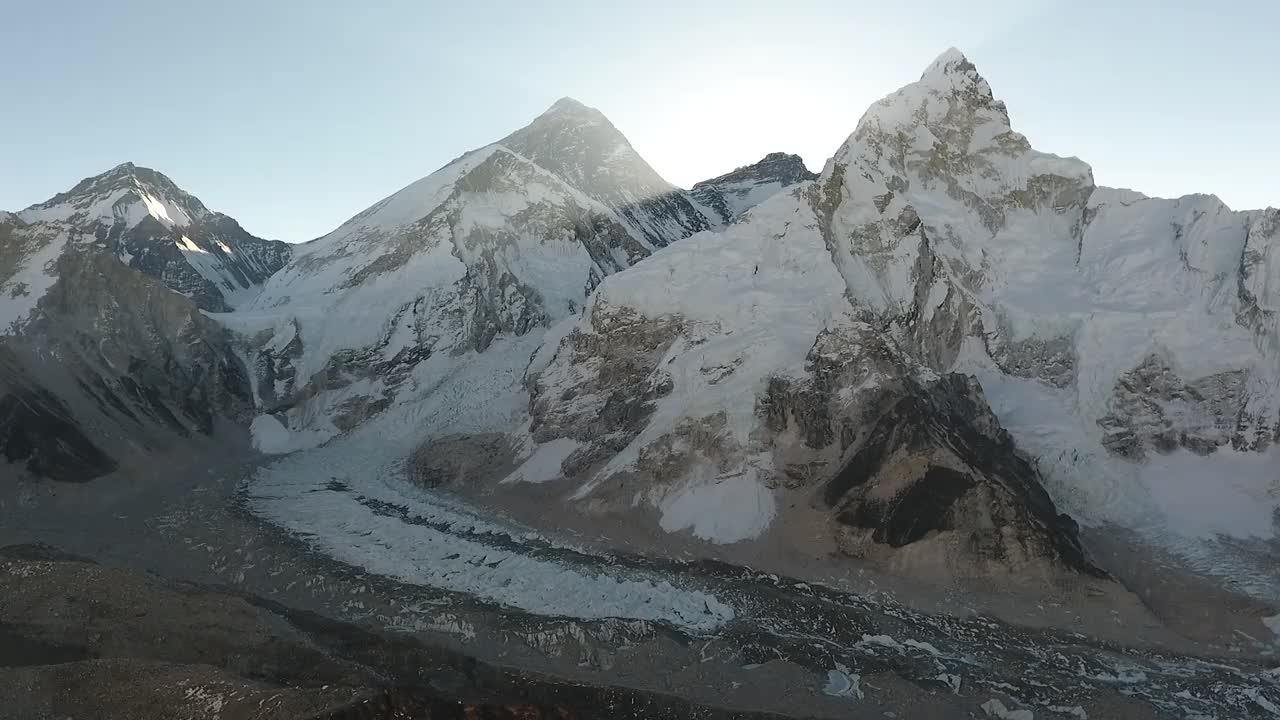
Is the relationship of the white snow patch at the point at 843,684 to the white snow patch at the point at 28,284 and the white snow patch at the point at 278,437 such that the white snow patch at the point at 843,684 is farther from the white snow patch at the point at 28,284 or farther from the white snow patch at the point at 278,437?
the white snow patch at the point at 28,284

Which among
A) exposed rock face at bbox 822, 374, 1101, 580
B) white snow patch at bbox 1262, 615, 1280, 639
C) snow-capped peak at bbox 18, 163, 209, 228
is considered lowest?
white snow patch at bbox 1262, 615, 1280, 639

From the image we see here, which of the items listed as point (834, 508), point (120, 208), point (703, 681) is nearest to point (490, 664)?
point (703, 681)

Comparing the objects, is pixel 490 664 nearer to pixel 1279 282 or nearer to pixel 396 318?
pixel 1279 282

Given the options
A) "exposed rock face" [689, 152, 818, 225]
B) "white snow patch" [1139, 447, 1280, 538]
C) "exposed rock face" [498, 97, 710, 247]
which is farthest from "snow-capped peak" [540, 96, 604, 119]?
"white snow patch" [1139, 447, 1280, 538]

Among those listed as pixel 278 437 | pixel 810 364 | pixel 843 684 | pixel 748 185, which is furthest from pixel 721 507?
pixel 748 185

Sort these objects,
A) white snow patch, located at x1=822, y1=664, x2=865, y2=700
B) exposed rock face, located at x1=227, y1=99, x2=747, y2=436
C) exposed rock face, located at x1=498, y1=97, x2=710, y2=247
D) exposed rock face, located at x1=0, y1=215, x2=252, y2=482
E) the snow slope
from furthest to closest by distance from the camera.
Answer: exposed rock face, located at x1=498, y1=97, x2=710, y2=247, the snow slope, exposed rock face, located at x1=227, y1=99, x2=747, y2=436, exposed rock face, located at x1=0, y1=215, x2=252, y2=482, white snow patch, located at x1=822, y1=664, x2=865, y2=700

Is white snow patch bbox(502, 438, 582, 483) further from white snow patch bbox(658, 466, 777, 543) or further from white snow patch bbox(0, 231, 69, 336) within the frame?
white snow patch bbox(0, 231, 69, 336)

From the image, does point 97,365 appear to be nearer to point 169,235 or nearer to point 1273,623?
point 169,235

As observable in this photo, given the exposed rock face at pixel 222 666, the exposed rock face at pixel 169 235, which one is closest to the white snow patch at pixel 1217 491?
the exposed rock face at pixel 222 666
